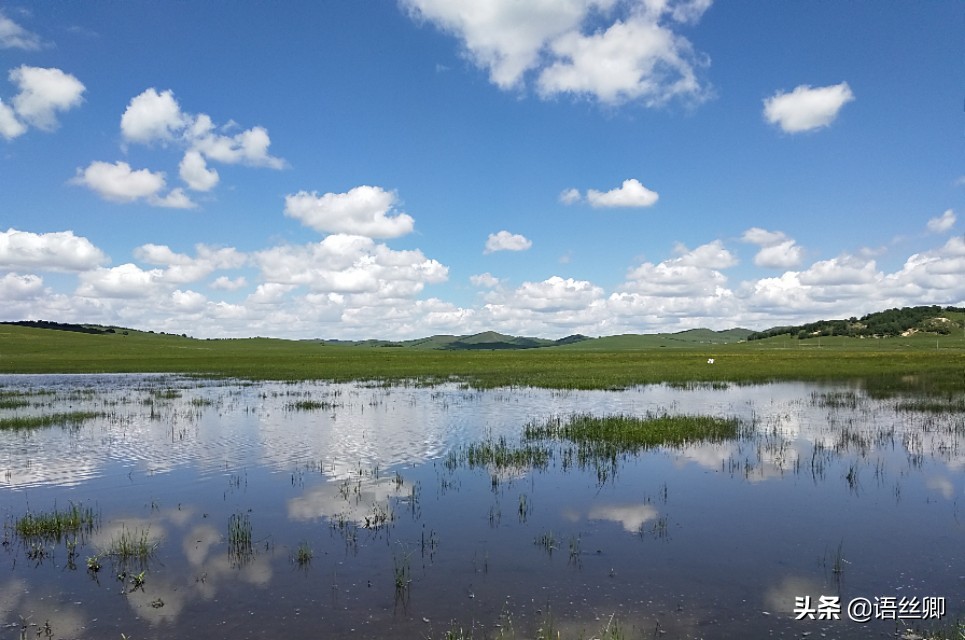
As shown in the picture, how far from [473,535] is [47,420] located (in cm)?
2792

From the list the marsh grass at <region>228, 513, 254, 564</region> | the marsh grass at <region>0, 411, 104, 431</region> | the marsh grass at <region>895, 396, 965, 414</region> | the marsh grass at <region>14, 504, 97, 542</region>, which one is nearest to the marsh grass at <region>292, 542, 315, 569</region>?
the marsh grass at <region>228, 513, 254, 564</region>

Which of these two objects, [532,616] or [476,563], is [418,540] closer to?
[476,563]

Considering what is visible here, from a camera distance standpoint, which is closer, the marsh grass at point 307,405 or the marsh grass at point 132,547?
the marsh grass at point 132,547

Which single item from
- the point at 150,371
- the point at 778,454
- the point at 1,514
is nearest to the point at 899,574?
the point at 778,454

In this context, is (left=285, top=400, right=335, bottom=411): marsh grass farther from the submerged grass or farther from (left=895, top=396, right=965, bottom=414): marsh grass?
(left=895, top=396, right=965, bottom=414): marsh grass

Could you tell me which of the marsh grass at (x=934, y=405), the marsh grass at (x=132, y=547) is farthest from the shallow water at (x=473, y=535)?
the marsh grass at (x=934, y=405)

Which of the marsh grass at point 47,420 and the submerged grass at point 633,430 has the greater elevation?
the marsh grass at point 47,420

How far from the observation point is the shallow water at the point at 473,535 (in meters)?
9.52

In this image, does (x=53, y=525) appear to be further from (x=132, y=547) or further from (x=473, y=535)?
(x=473, y=535)

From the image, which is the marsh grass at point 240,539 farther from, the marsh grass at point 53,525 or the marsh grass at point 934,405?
the marsh grass at point 934,405

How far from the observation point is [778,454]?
859 inches

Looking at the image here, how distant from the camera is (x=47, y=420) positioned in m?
30.8

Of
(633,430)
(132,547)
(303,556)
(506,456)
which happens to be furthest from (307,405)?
(303,556)

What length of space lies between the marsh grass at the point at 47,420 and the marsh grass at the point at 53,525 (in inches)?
699
